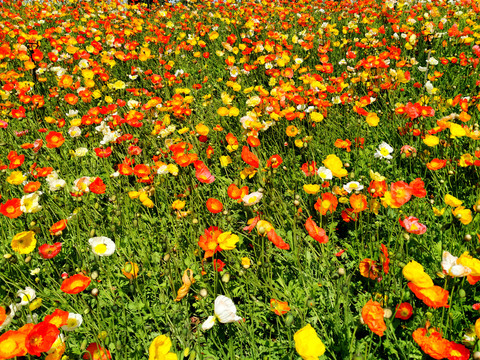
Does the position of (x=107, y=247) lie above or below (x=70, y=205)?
above

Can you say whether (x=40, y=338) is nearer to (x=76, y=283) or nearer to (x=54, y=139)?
(x=76, y=283)

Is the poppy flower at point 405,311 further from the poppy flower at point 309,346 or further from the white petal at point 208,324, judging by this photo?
the white petal at point 208,324

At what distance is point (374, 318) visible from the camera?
1252mm

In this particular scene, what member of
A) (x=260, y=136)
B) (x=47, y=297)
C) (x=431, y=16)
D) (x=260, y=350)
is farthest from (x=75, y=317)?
(x=431, y=16)

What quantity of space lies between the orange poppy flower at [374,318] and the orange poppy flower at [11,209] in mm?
2011

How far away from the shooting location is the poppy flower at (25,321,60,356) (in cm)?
119

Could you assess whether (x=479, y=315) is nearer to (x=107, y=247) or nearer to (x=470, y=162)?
(x=470, y=162)

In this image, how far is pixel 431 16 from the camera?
5.34m

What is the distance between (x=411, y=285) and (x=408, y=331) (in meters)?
0.36

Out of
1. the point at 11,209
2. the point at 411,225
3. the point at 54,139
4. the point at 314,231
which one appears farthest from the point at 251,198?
the point at 54,139

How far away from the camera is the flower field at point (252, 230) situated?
5.05ft

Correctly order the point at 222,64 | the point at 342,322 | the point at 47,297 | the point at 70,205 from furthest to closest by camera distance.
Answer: the point at 222,64
the point at 70,205
the point at 47,297
the point at 342,322

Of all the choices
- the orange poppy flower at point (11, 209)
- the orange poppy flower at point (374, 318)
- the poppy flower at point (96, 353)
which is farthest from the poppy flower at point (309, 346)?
the orange poppy flower at point (11, 209)

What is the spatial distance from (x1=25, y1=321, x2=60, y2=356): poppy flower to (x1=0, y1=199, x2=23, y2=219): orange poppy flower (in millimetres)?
1034
